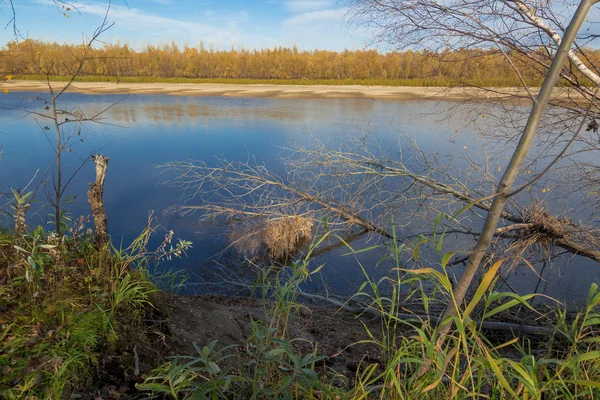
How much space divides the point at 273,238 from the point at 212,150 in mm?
5427

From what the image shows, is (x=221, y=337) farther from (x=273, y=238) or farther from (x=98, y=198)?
(x=273, y=238)

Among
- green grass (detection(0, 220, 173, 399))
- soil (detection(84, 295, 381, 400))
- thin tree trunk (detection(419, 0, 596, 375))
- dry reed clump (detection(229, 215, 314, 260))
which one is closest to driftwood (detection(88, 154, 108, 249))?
green grass (detection(0, 220, 173, 399))

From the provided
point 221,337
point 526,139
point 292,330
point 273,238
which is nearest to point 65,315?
point 221,337

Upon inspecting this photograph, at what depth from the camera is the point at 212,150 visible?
10633 mm

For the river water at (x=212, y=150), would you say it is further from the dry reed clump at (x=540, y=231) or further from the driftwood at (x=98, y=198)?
the dry reed clump at (x=540, y=231)

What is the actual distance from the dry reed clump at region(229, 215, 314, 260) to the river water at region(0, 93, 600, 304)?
352 mm

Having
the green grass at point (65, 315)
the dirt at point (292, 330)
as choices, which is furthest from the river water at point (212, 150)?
the dirt at point (292, 330)

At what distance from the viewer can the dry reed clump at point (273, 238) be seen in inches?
232

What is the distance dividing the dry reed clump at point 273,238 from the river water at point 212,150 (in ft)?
1.15

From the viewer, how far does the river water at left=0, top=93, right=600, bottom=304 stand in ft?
17.4

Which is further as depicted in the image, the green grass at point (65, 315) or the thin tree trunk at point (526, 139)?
the green grass at point (65, 315)

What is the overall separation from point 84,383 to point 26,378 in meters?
0.27

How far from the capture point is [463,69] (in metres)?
4.05

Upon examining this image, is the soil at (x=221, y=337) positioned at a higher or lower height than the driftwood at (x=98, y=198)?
lower
